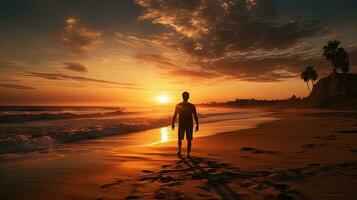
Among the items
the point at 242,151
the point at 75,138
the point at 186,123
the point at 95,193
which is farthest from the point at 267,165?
the point at 75,138

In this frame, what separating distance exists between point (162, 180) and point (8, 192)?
121 inches

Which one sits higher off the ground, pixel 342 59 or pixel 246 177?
pixel 342 59

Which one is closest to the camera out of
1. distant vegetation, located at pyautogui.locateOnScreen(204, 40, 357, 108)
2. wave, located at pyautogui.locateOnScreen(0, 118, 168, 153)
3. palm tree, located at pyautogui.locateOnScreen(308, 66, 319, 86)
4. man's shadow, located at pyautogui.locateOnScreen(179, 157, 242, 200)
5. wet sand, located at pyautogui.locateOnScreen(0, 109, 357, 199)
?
man's shadow, located at pyautogui.locateOnScreen(179, 157, 242, 200)

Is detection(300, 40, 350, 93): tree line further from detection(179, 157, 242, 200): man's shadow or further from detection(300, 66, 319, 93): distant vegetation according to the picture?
detection(179, 157, 242, 200): man's shadow

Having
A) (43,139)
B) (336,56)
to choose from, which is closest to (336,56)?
(336,56)

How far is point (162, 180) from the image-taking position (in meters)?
6.23

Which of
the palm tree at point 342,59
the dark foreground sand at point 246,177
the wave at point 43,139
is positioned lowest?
the dark foreground sand at point 246,177

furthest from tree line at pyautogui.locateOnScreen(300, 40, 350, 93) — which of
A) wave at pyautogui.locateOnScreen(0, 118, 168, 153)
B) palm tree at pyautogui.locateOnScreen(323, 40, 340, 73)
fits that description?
wave at pyautogui.locateOnScreen(0, 118, 168, 153)

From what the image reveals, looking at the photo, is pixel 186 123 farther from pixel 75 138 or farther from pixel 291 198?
pixel 75 138

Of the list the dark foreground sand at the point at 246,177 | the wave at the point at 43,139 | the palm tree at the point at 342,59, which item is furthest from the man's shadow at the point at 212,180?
the palm tree at the point at 342,59

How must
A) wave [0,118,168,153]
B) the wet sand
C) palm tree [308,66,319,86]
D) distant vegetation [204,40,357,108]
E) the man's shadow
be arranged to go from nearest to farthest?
the man's shadow → the wet sand → wave [0,118,168,153] → distant vegetation [204,40,357,108] → palm tree [308,66,319,86]

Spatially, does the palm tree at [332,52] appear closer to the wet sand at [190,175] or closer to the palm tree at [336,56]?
the palm tree at [336,56]

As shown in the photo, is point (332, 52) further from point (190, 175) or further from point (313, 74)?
point (190, 175)

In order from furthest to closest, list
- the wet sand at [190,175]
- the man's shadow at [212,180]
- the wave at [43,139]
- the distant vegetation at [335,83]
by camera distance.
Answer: the distant vegetation at [335,83] → the wave at [43,139] → the wet sand at [190,175] → the man's shadow at [212,180]
